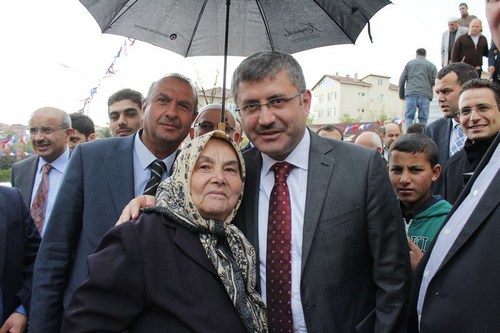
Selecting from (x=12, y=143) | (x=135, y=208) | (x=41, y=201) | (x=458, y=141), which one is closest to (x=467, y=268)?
(x=135, y=208)

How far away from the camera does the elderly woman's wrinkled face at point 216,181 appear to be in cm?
207

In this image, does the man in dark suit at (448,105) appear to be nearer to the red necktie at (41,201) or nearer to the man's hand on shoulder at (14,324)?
Answer: the man's hand on shoulder at (14,324)

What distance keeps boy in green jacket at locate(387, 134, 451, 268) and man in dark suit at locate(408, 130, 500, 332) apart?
1172mm

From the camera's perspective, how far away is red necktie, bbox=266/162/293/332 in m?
2.09

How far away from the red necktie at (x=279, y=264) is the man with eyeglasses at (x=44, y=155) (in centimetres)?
327

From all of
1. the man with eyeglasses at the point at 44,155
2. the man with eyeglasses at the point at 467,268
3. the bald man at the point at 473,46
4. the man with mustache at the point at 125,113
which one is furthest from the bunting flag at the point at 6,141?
the man with eyeglasses at the point at 467,268

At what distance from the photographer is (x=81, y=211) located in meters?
2.53

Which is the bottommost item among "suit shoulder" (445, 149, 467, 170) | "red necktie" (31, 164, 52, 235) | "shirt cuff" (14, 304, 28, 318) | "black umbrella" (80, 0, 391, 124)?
"shirt cuff" (14, 304, 28, 318)

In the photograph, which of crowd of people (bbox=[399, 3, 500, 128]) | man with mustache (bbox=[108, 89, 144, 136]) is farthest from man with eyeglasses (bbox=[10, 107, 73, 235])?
crowd of people (bbox=[399, 3, 500, 128])

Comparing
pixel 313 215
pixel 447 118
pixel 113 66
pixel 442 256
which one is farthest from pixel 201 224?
pixel 113 66

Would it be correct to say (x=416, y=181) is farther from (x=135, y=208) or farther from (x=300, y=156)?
(x=135, y=208)

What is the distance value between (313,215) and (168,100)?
4.46 feet

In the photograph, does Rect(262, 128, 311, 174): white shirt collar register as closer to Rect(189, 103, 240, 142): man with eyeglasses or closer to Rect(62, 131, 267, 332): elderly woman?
Rect(62, 131, 267, 332): elderly woman

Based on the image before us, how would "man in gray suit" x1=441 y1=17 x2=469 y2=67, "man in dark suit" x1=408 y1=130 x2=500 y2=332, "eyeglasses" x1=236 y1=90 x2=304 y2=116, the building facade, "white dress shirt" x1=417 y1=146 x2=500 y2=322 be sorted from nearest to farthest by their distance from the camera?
"man in dark suit" x1=408 y1=130 x2=500 y2=332
"white dress shirt" x1=417 y1=146 x2=500 y2=322
"eyeglasses" x1=236 y1=90 x2=304 y2=116
"man in gray suit" x1=441 y1=17 x2=469 y2=67
the building facade
